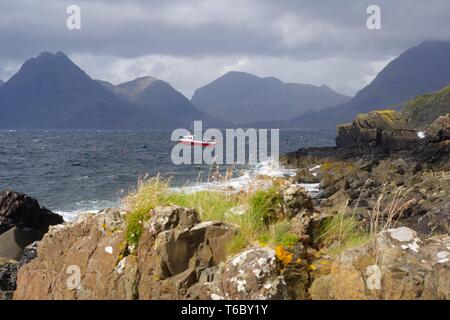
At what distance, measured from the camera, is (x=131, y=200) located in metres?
8.38

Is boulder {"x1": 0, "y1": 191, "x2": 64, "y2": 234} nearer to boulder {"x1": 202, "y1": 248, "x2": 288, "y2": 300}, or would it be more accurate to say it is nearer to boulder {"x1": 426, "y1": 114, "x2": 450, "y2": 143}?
boulder {"x1": 202, "y1": 248, "x2": 288, "y2": 300}

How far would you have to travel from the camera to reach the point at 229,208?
27.6 ft

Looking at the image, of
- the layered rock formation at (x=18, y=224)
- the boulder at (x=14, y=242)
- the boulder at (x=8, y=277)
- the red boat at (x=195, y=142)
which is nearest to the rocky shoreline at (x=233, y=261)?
the boulder at (x=8, y=277)

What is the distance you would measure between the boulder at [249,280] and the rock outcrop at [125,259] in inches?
13.9

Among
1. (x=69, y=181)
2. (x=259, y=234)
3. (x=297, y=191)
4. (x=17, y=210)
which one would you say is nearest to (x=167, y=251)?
(x=259, y=234)

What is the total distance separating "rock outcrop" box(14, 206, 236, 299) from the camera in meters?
6.89

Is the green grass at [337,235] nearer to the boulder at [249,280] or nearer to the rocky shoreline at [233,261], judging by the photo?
the rocky shoreline at [233,261]

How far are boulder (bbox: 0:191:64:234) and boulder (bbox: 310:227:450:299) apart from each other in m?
19.4

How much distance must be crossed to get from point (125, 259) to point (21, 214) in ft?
60.0

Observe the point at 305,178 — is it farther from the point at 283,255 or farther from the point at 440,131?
the point at 283,255

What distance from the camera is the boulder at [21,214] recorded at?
23219 millimetres

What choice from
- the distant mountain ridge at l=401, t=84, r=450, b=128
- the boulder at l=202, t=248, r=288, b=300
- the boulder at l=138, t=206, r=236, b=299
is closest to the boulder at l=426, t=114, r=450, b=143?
the distant mountain ridge at l=401, t=84, r=450, b=128
